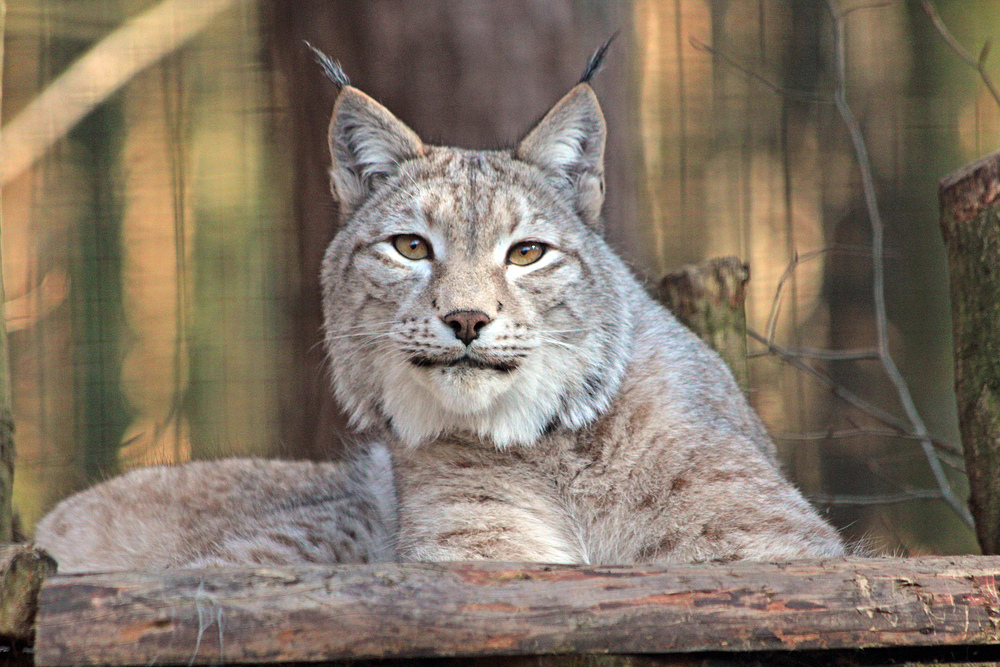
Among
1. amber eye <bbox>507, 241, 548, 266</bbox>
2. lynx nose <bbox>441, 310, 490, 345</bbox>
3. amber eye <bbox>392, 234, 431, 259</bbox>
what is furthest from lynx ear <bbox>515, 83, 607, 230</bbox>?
lynx nose <bbox>441, 310, 490, 345</bbox>

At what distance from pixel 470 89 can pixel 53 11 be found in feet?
9.41

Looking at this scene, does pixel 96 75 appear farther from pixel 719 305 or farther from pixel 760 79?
pixel 719 305

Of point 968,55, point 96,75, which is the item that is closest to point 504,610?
point 968,55

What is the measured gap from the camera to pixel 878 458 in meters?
5.75

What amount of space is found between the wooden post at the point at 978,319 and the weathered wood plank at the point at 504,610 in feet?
3.60

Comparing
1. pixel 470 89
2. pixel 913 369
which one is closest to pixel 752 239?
pixel 913 369

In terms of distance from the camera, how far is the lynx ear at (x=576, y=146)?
3047 mm

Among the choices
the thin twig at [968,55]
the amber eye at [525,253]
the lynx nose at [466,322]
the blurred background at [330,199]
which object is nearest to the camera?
the lynx nose at [466,322]

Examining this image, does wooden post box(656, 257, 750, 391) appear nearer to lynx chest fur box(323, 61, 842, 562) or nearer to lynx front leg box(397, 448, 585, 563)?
lynx chest fur box(323, 61, 842, 562)

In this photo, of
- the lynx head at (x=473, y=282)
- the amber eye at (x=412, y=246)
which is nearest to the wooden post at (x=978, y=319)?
the lynx head at (x=473, y=282)

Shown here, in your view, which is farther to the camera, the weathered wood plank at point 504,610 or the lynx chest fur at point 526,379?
the lynx chest fur at point 526,379

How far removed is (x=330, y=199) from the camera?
4.70 metres

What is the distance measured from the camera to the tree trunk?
451cm

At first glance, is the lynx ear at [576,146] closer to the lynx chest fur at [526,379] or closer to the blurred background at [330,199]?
the lynx chest fur at [526,379]
